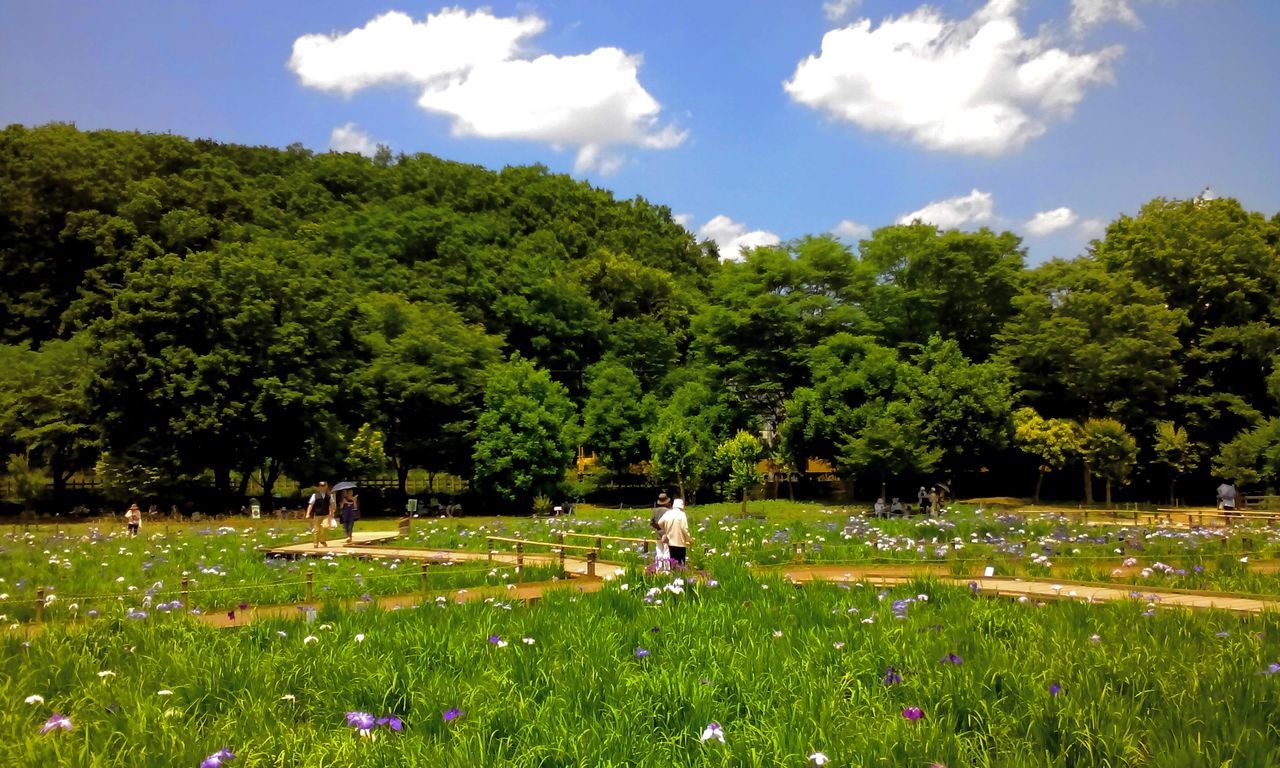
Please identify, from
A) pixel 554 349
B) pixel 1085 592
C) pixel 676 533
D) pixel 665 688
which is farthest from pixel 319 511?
pixel 554 349

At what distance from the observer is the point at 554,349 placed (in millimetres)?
50875

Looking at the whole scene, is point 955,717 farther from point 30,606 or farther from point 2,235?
point 2,235

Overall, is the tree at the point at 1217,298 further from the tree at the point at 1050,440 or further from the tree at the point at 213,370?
the tree at the point at 213,370

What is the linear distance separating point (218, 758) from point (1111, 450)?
3665 centimetres

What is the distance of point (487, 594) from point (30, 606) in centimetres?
574

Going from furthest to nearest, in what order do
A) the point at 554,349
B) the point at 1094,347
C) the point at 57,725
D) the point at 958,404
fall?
the point at 554,349, the point at 1094,347, the point at 958,404, the point at 57,725

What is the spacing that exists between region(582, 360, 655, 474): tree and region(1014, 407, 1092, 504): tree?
18873 mm

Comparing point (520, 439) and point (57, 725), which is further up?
point (520, 439)

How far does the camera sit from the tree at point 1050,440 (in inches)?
1431

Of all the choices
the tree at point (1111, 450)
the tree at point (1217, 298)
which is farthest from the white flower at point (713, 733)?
the tree at point (1217, 298)

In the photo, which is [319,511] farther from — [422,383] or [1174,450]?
[1174,450]

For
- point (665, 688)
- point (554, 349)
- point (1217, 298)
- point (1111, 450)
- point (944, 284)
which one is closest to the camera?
point (665, 688)

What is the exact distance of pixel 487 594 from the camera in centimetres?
1056

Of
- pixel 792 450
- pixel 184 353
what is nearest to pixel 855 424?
pixel 792 450
